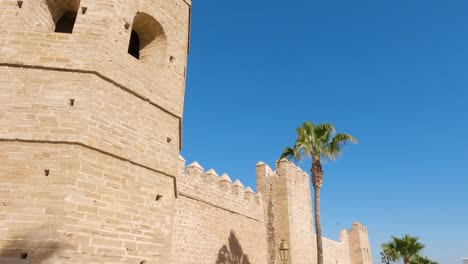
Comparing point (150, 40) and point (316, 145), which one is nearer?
point (150, 40)

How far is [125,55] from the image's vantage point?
254 inches

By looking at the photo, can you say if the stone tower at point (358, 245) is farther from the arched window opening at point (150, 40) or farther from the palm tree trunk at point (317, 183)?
the arched window opening at point (150, 40)

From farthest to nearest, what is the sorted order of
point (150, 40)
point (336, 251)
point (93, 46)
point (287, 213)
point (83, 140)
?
1. point (336, 251)
2. point (287, 213)
3. point (150, 40)
4. point (93, 46)
5. point (83, 140)

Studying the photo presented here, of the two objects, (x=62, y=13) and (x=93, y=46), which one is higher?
(x=62, y=13)

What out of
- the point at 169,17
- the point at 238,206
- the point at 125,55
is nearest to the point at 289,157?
the point at 238,206

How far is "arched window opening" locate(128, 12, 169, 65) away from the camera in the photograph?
7.58 meters

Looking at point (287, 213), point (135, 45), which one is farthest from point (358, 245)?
point (135, 45)

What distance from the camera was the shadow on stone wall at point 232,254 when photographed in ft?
44.4

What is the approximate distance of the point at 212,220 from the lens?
13.5 m

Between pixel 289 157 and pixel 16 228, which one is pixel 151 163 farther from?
pixel 289 157

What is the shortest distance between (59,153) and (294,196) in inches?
563

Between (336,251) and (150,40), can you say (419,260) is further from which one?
(150,40)

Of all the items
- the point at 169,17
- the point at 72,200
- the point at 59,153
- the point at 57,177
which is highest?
the point at 169,17

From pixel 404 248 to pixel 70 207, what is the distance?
72.0 feet
